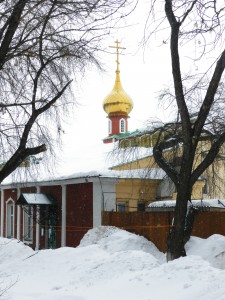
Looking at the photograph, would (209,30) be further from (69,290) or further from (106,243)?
(106,243)

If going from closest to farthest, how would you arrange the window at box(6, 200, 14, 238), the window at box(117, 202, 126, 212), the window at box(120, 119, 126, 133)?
the window at box(117, 202, 126, 212)
the window at box(6, 200, 14, 238)
the window at box(120, 119, 126, 133)

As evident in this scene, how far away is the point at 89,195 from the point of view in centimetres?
2003

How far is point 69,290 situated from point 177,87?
16.1 feet

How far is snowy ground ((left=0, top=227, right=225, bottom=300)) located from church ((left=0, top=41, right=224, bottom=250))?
4.20 m

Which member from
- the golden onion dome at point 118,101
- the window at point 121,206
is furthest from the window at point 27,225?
the golden onion dome at point 118,101

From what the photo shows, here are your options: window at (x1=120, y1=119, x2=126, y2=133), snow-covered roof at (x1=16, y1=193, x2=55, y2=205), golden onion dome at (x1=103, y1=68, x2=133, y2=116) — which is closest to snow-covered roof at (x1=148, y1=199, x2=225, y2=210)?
snow-covered roof at (x1=16, y1=193, x2=55, y2=205)

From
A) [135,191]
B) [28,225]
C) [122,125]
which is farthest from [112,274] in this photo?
[122,125]

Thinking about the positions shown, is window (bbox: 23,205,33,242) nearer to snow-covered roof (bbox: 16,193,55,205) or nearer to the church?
the church

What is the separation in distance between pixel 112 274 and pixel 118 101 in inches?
1157

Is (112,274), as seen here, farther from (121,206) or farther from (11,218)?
(11,218)

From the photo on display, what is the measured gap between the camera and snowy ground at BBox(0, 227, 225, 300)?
24.2ft

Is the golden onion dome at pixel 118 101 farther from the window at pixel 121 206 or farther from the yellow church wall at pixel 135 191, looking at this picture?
the window at pixel 121 206

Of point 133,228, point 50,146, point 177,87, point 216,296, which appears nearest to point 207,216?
point 133,228

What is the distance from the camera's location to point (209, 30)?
8844 millimetres
